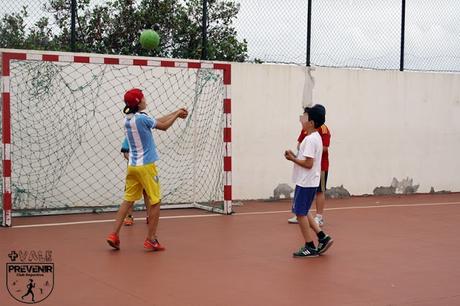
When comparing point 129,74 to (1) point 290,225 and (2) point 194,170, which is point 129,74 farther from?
(1) point 290,225

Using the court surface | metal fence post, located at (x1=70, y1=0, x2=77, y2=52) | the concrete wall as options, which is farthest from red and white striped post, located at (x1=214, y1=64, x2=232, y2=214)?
metal fence post, located at (x1=70, y1=0, x2=77, y2=52)

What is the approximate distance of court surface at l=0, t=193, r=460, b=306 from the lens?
5.82m

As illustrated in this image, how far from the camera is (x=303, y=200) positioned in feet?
24.3

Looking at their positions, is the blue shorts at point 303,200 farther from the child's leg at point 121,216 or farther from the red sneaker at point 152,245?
the child's leg at point 121,216

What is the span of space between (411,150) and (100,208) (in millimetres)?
7122

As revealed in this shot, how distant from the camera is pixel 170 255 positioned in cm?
752

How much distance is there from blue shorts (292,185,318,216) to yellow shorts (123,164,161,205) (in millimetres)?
1578

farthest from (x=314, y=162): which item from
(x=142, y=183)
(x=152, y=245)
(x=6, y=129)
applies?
(x=6, y=129)

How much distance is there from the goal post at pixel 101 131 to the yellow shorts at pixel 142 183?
8.68 feet

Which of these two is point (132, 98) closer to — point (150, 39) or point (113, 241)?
point (113, 241)

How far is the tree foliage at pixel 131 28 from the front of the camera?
37.2ft

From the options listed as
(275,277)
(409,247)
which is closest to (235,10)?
(409,247)

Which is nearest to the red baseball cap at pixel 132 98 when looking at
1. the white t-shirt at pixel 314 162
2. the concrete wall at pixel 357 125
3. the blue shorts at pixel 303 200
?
the white t-shirt at pixel 314 162

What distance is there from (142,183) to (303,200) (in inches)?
72.2
